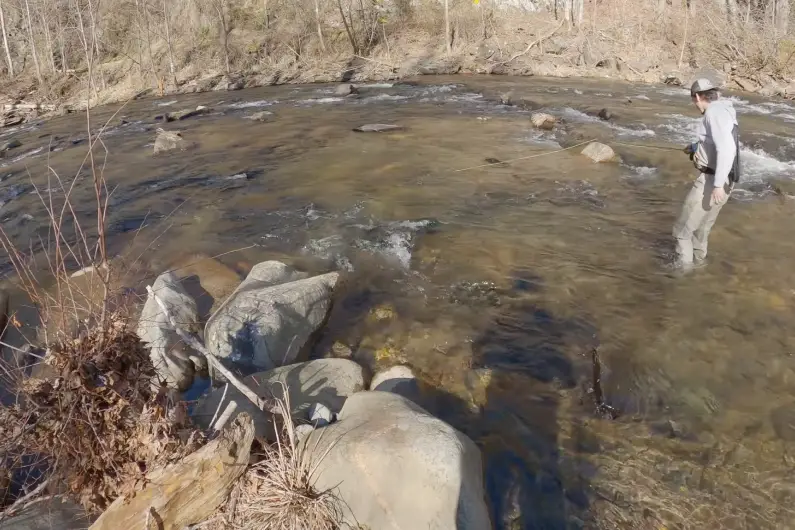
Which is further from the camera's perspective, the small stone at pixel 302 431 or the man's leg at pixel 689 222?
the man's leg at pixel 689 222

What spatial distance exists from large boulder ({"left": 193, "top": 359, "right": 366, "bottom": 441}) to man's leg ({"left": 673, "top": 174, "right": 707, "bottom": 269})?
4356 millimetres

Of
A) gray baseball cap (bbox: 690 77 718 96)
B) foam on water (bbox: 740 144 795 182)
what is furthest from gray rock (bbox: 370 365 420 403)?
foam on water (bbox: 740 144 795 182)

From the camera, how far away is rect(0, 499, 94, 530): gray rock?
10.2 feet

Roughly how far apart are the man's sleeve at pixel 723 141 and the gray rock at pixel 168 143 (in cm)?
1203

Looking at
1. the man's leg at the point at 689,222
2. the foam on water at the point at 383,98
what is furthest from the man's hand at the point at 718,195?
the foam on water at the point at 383,98

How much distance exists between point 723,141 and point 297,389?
504 cm

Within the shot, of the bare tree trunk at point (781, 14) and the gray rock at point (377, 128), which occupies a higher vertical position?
the bare tree trunk at point (781, 14)

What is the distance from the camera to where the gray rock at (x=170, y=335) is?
15.3ft

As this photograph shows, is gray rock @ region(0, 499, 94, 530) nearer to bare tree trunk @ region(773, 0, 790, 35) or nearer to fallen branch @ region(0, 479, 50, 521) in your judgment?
fallen branch @ region(0, 479, 50, 521)

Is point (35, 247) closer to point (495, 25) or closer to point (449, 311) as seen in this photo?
point (449, 311)

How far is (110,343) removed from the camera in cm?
313

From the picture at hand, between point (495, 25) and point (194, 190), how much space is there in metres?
25.2

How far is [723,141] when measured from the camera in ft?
18.0

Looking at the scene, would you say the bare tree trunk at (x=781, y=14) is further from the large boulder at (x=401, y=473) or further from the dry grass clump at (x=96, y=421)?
the dry grass clump at (x=96, y=421)
